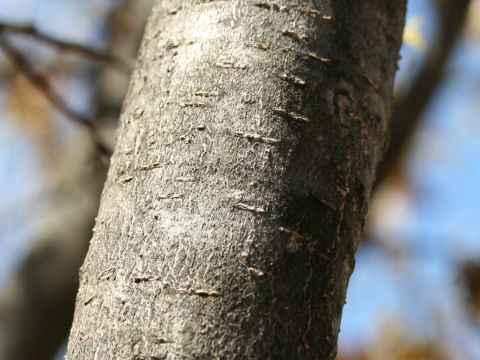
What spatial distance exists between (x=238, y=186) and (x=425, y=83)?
215 centimetres

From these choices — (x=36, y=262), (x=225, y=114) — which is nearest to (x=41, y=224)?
(x=36, y=262)

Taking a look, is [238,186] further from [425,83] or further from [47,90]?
[425,83]

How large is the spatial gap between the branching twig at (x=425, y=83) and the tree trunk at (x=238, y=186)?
1.77 metres

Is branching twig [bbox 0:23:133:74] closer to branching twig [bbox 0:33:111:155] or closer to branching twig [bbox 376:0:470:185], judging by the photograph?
branching twig [bbox 0:33:111:155]

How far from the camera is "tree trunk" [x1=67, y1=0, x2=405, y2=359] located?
1.67 ft

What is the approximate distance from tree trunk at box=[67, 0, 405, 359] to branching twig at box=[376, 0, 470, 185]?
5.82 feet

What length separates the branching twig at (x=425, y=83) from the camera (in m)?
2.41

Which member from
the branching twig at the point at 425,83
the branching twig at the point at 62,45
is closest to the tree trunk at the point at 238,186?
the branching twig at the point at 62,45

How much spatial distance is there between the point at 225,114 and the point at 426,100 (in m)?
2.10

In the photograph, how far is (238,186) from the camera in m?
0.55

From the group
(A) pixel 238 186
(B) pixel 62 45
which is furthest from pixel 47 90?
(A) pixel 238 186

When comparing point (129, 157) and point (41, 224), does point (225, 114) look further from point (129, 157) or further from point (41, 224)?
point (41, 224)

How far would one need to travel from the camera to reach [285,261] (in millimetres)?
529

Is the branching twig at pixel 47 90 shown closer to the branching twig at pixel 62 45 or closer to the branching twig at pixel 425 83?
the branching twig at pixel 62 45
